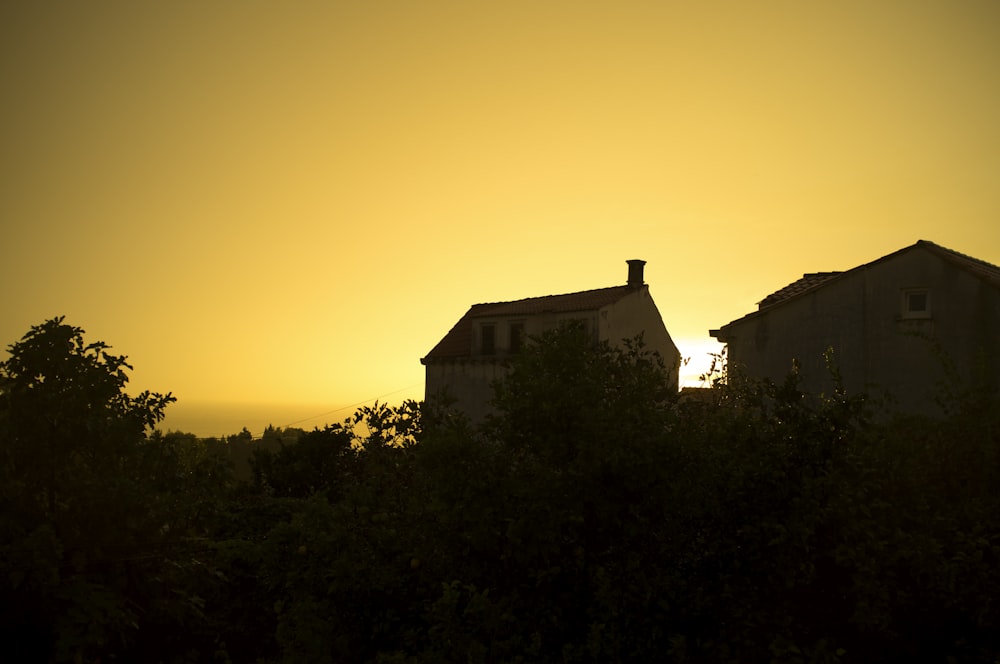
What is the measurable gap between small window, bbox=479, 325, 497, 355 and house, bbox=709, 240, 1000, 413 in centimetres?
1504

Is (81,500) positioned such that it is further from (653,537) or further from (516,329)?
(516,329)

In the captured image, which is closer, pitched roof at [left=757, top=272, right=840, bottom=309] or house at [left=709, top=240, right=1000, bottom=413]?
house at [left=709, top=240, right=1000, bottom=413]

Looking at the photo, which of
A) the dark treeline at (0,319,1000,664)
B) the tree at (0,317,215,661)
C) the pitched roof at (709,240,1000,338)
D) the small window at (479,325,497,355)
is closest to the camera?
the dark treeline at (0,319,1000,664)

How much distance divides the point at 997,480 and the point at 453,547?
7600mm

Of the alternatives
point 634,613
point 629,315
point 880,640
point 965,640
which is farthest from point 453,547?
point 629,315

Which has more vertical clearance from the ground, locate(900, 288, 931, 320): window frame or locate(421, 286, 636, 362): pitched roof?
locate(421, 286, 636, 362): pitched roof

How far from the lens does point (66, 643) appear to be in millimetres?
13250

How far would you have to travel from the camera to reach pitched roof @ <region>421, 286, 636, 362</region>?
34.6 meters

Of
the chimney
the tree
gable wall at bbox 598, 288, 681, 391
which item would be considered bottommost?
the tree

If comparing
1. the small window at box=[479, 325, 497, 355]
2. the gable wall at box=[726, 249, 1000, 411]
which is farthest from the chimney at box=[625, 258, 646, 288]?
the gable wall at box=[726, 249, 1000, 411]

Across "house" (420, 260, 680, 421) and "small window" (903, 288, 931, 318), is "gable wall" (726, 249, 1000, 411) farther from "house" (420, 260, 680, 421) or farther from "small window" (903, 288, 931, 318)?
"house" (420, 260, 680, 421)

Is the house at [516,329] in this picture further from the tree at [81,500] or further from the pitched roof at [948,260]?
the tree at [81,500]

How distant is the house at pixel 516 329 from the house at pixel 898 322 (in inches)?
415

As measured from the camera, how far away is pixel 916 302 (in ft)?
75.6
